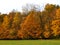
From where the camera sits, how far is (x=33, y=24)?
69750 mm

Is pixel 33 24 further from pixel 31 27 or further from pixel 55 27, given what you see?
pixel 55 27

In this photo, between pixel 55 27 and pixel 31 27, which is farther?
pixel 31 27

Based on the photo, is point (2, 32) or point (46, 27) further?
point (2, 32)

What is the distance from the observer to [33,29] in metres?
69.7

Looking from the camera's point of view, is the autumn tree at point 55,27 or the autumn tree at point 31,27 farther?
the autumn tree at point 31,27

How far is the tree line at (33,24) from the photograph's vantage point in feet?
225

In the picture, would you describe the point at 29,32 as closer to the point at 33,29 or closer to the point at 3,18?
the point at 33,29

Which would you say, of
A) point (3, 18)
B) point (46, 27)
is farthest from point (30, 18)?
point (3, 18)

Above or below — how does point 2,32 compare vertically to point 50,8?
below

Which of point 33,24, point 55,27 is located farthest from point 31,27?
point 55,27

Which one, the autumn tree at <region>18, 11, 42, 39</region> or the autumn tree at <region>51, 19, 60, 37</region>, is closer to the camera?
the autumn tree at <region>51, 19, 60, 37</region>

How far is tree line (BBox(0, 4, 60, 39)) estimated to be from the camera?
225 ft

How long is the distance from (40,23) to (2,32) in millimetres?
12904

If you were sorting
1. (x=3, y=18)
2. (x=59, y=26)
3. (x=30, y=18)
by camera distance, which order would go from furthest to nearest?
(x=3, y=18), (x=30, y=18), (x=59, y=26)
